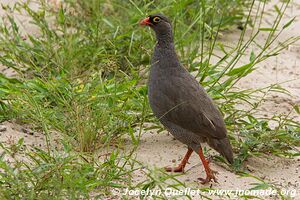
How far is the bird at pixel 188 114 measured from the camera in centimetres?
500

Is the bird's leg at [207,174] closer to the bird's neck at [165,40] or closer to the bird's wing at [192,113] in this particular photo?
the bird's wing at [192,113]

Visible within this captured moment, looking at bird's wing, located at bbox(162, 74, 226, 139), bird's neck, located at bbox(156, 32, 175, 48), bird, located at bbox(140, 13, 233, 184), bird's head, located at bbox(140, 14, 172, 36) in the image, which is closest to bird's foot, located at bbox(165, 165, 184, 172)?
bird, located at bbox(140, 13, 233, 184)

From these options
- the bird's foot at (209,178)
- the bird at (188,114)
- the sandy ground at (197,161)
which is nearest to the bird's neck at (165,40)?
the bird at (188,114)

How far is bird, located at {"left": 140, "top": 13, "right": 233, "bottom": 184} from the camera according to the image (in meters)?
5.00

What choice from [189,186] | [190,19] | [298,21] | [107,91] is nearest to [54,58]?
[107,91]

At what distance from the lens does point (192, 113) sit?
5016 millimetres

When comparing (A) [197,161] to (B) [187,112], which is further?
(A) [197,161]

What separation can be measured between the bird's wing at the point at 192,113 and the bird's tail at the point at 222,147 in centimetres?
4

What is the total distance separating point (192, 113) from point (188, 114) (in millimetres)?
29

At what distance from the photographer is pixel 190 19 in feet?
23.3

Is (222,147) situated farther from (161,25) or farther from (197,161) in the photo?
(161,25)

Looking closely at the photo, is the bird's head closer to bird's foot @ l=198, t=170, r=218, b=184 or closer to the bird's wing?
the bird's wing

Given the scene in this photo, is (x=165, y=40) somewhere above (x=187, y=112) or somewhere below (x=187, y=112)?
above

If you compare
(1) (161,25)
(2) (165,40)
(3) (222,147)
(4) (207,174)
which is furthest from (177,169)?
(1) (161,25)
